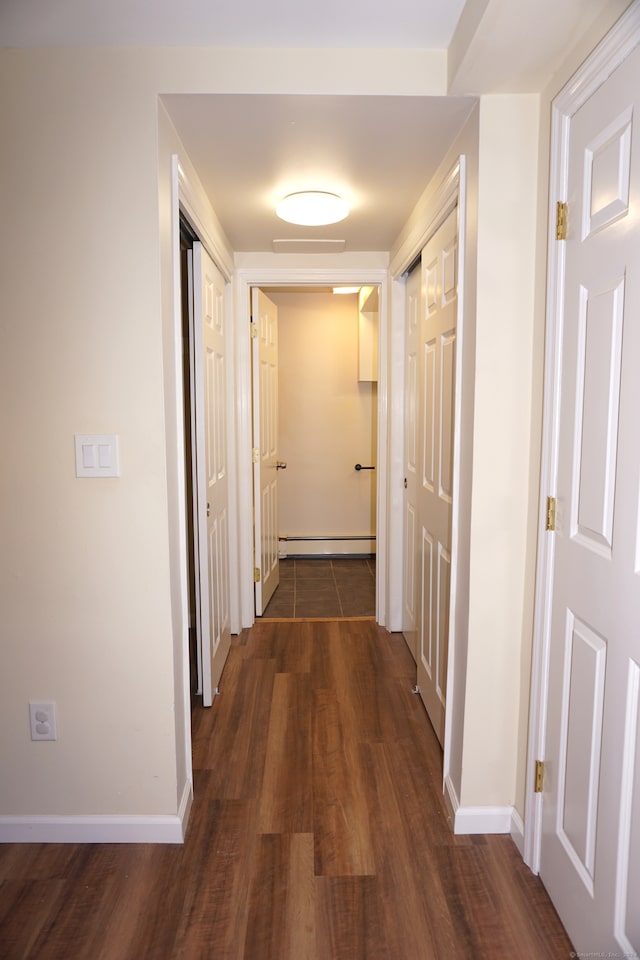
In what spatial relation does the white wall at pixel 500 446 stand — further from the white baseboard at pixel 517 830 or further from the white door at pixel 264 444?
the white door at pixel 264 444

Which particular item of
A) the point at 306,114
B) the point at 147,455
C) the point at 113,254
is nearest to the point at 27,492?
the point at 147,455

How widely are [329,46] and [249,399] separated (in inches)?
81.4

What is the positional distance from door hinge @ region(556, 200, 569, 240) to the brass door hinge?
67 centimetres

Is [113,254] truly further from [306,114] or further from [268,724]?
[268,724]

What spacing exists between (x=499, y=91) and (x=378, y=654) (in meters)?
2.60

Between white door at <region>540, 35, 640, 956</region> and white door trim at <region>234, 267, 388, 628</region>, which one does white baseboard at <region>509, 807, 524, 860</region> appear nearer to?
white door at <region>540, 35, 640, 956</region>

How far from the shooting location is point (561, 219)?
1.57 meters

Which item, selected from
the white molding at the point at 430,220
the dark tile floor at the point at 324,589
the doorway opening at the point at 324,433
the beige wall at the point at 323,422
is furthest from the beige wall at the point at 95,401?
the beige wall at the point at 323,422

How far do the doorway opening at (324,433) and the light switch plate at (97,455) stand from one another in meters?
3.56

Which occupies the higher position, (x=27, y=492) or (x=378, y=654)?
(x=27, y=492)

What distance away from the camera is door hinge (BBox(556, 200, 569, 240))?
1563mm

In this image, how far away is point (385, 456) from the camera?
364 centimetres

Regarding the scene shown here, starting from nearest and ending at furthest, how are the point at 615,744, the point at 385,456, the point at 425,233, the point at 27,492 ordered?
the point at 615,744 < the point at 27,492 < the point at 425,233 < the point at 385,456

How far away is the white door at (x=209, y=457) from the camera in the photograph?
2.62 meters
